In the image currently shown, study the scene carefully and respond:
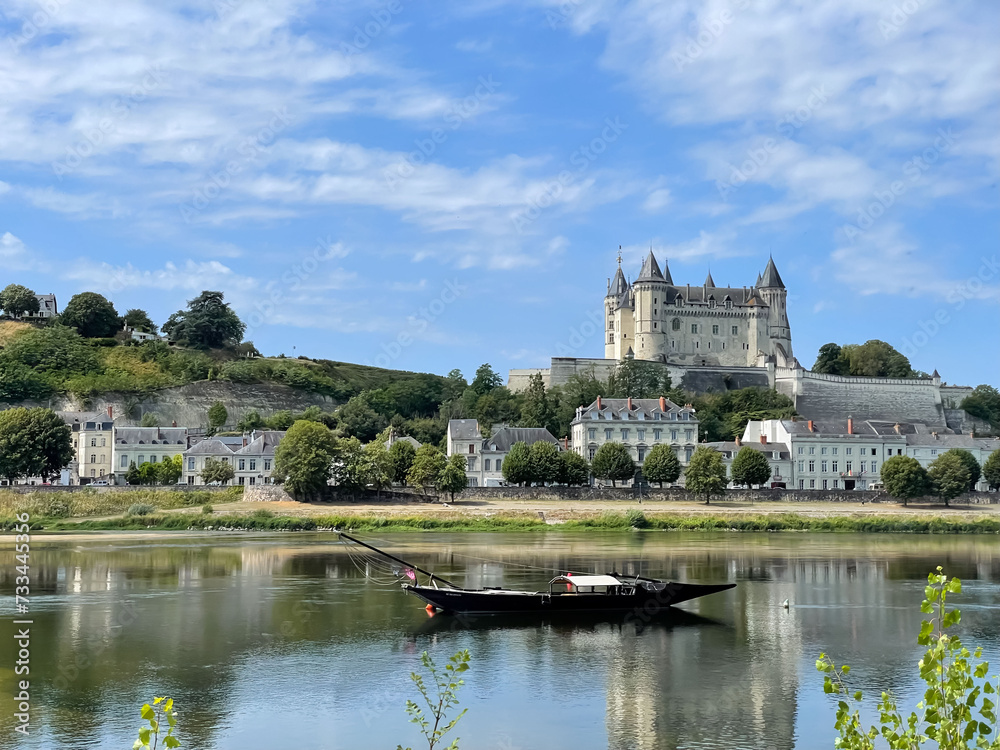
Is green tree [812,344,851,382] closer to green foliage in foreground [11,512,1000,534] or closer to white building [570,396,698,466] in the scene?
white building [570,396,698,466]

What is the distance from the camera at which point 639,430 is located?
69.0 metres

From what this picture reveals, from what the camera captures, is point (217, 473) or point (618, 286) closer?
point (217, 473)

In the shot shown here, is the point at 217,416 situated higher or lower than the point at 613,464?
higher

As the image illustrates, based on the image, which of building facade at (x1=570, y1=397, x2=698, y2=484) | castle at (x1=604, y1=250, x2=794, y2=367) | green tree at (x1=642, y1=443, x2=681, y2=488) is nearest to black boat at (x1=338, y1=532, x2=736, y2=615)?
green tree at (x1=642, y1=443, x2=681, y2=488)

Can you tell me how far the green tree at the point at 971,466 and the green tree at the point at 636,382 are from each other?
2585 cm

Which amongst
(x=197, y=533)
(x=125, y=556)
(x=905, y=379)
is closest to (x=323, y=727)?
(x=125, y=556)

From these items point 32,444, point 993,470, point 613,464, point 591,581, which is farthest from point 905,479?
point 32,444

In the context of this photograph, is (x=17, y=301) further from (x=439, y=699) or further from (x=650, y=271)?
(x=439, y=699)

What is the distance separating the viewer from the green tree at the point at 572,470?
6072 centimetres

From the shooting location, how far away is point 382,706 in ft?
55.6

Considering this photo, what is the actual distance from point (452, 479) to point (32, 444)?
82.0 feet

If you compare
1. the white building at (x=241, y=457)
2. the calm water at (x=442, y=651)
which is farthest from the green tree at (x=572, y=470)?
the calm water at (x=442, y=651)

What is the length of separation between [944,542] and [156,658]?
35.7m

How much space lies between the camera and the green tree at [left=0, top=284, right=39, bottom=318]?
3939 inches
